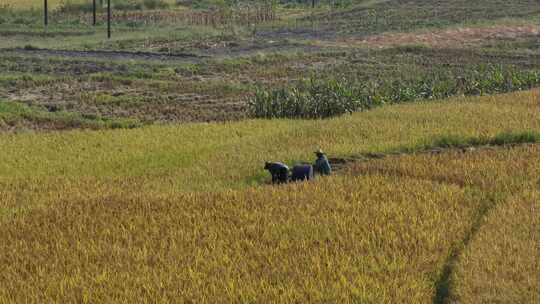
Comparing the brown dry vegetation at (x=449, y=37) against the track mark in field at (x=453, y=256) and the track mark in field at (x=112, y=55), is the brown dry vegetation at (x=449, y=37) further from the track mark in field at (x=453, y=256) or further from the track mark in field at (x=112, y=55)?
the track mark in field at (x=453, y=256)

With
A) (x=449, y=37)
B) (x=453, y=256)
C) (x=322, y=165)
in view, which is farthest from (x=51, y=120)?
(x=449, y=37)

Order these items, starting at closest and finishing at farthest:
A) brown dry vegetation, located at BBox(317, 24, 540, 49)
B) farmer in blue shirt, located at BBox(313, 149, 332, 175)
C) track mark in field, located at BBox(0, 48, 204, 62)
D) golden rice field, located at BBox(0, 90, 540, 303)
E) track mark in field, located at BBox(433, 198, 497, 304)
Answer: track mark in field, located at BBox(433, 198, 497, 304), golden rice field, located at BBox(0, 90, 540, 303), farmer in blue shirt, located at BBox(313, 149, 332, 175), track mark in field, located at BBox(0, 48, 204, 62), brown dry vegetation, located at BBox(317, 24, 540, 49)

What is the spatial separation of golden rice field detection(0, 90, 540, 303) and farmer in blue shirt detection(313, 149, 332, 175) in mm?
388

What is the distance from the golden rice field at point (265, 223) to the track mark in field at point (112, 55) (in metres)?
20.5

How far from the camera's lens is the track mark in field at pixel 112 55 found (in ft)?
122

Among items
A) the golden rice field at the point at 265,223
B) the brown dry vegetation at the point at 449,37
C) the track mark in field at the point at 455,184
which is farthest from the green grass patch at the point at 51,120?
the brown dry vegetation at the point at 449,37

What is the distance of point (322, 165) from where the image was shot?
13.3 metres

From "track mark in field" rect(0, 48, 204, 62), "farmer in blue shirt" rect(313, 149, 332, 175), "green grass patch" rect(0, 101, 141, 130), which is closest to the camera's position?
"farmer in blue shirt" rect(313, 149, 332, 175)

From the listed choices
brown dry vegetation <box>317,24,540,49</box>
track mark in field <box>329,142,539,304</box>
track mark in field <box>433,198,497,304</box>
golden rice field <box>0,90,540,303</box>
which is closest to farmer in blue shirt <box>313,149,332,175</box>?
golden rice field <box>0,90,540,303</box>

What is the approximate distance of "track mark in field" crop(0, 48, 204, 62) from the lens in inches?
1464

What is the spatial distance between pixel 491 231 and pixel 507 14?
49739 mm

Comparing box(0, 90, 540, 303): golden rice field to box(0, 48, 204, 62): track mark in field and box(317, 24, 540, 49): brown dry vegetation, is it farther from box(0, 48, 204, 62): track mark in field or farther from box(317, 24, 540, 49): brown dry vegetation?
box(317, 24, 540, 49): brown dry vegetation

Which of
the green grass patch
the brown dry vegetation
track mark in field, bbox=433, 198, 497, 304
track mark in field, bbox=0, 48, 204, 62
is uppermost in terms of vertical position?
the brown dry vegetation

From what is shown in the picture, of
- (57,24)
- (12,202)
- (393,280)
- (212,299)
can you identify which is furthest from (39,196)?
(57,24)
